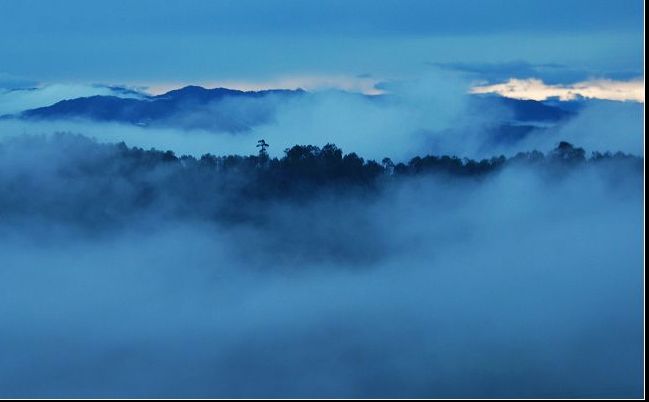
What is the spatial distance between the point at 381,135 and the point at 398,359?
33203mm

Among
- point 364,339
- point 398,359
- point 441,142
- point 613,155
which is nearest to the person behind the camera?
point 398,359

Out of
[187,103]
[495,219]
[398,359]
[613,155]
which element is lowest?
[398,359]

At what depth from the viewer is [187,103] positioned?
244ft

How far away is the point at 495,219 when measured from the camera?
5831 centimetres

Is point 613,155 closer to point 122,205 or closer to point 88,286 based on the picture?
point 122,205

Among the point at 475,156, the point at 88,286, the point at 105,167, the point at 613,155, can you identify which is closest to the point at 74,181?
the point at 105,167

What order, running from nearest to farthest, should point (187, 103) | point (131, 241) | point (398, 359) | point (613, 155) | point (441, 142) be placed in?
point (398, 359), point (613, 155), point (131, 241), point (441, 142), point (187, 103)

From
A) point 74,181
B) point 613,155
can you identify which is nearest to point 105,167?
point 74,181

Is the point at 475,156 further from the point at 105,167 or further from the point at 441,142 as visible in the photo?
the point at 105,167

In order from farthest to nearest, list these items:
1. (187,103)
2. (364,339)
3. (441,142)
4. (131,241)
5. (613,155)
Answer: (187,103) < (441,142) < (131,241) < (613,155) < (364,339)

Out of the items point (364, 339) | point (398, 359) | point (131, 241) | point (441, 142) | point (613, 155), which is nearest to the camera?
point (398, 359)

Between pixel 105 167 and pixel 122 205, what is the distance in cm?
289

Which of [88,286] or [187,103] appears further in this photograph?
[187,103]

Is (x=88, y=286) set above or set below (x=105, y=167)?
below
